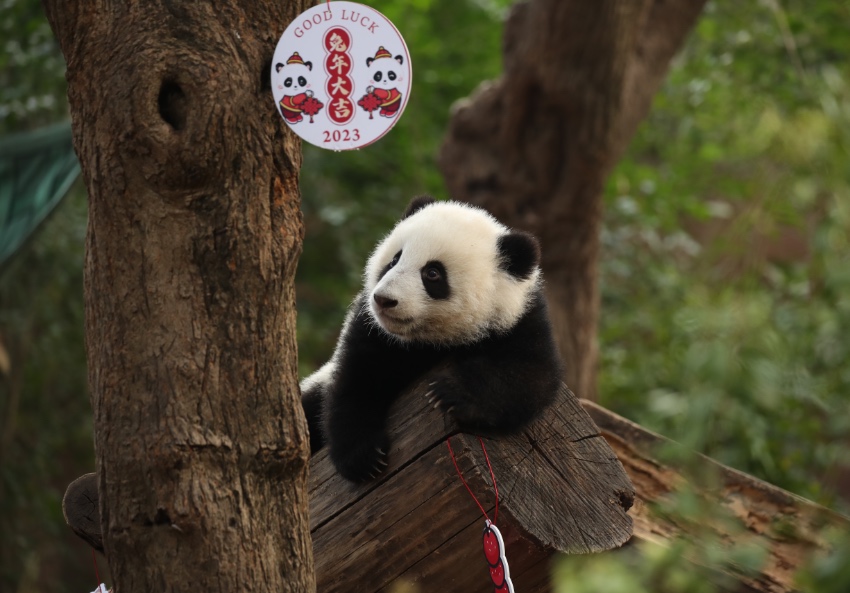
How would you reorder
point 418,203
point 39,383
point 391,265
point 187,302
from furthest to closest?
point 39,383 → point 418,203 → point 391,265 → point 187,302

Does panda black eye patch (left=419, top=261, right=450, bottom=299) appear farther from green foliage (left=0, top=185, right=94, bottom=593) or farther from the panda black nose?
green foliage (left=0, top=185, right=94, bottom=593)

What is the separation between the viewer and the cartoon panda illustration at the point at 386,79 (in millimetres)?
1921

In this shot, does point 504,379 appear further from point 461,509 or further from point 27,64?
point 27,64

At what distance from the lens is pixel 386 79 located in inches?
75.9

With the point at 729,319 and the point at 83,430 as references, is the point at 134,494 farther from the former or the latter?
the point at 83,430

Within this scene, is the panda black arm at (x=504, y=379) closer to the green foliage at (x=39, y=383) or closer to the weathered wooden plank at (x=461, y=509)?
the weathered wooden plank at (x=461, y=509)

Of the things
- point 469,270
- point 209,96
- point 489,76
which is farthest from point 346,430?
point 489,76

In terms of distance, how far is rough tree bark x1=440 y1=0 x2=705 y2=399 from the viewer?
5.05 metres

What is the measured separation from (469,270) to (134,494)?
134cm

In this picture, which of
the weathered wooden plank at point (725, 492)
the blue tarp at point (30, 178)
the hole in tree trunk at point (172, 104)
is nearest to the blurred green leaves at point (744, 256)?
the weathered wooden plank at point (725, 492)

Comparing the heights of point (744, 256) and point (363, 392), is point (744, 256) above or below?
above

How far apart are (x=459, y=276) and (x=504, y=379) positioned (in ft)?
1.70

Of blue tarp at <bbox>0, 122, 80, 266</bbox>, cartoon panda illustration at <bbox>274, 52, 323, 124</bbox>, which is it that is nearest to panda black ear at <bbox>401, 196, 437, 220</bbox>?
cartoon panda illustration at <bbox>274, 52, 323, 124</bbox>

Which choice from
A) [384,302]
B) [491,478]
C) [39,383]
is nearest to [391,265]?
[384,302]
